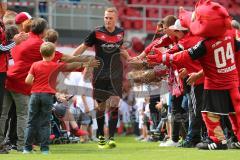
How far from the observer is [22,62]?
10.4m

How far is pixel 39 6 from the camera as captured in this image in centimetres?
2442

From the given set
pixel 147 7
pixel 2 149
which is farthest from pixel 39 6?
pixel 2 149

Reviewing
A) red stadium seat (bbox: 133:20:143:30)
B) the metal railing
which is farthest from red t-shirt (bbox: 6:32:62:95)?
red stadium seat (bbox: 133:20:143:30)

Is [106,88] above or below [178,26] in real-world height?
below

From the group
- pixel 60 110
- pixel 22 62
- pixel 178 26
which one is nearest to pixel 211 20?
pixel 178 26

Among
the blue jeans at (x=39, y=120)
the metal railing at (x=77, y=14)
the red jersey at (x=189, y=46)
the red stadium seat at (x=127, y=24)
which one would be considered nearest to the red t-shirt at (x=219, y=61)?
the red jersey at (x=189, y=46)

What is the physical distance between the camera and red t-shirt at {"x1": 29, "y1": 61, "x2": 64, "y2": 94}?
960 centimetres

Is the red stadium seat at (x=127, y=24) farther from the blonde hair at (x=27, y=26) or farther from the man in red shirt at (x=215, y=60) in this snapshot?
the man in red shirt at (x=215, y=60)

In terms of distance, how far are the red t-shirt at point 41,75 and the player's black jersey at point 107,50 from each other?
4.70 ft

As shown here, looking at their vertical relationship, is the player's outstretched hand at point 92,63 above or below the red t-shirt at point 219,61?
below

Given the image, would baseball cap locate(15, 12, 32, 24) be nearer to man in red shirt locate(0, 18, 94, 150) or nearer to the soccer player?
man in red shirt locate(0, 18, 94, 150)

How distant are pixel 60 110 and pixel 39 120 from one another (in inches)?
169

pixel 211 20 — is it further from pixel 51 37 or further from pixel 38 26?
pixel 51 37

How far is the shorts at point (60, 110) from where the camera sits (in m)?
13.8
